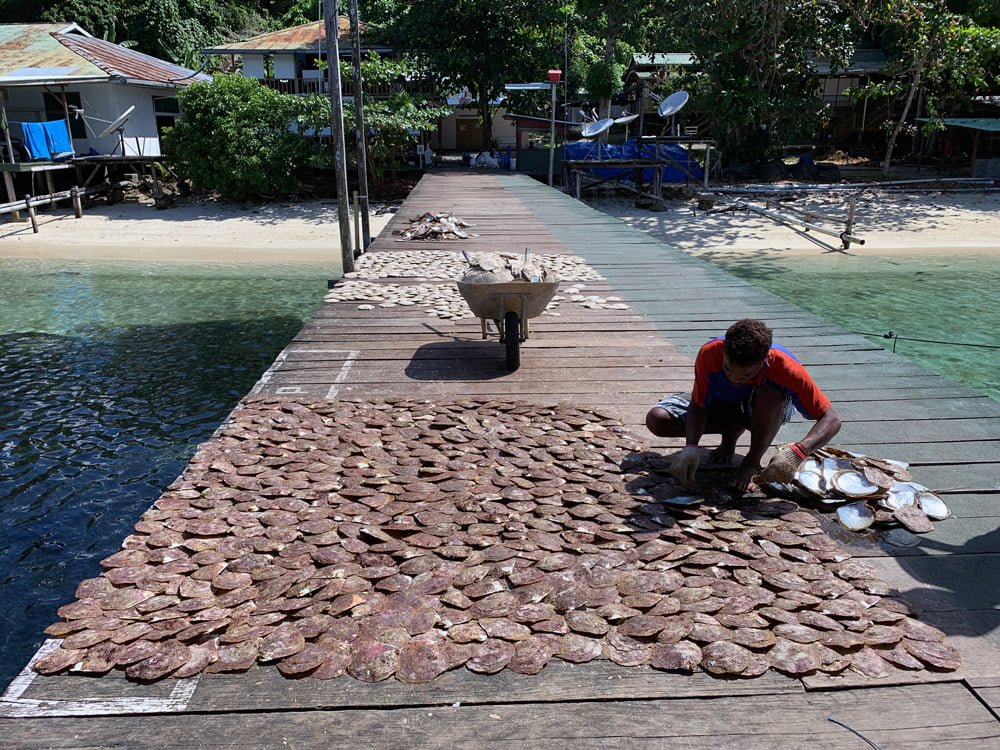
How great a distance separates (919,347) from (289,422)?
12314mm

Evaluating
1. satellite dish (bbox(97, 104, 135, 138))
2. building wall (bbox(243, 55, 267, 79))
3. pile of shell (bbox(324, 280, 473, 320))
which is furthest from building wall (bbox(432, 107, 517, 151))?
pile of shell (bbox(324, 280, 473, 320))

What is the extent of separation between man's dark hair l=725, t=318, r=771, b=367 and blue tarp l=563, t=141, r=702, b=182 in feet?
71.9

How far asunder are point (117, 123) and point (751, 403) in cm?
2741

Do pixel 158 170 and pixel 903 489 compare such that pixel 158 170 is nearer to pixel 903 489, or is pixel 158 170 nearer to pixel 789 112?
pixel 789 112

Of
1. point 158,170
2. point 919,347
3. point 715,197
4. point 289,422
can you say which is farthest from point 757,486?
point 158,170

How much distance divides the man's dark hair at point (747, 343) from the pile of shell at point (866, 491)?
805 mm

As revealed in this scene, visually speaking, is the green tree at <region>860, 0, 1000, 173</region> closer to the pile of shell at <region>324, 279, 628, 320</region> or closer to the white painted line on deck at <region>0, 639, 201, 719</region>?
the pile of shell at <region>324, 279, 628, 320</region>

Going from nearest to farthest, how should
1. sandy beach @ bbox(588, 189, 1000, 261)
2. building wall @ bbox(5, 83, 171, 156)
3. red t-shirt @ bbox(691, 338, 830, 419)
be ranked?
1. red t-shirt @ bbox(691, 338, 830, 419)
2. sandy beach @ bbox(588, 189, 1000, 261)
3. building wall @ bbox(5, 83, 171, 156)

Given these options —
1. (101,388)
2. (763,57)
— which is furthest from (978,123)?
(101,388)

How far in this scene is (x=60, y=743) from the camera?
2457mm

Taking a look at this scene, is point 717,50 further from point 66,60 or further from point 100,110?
point 66,60

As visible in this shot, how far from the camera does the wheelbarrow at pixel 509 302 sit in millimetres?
6156

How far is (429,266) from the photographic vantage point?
393 inches

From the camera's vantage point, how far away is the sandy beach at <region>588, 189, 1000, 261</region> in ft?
71.5
